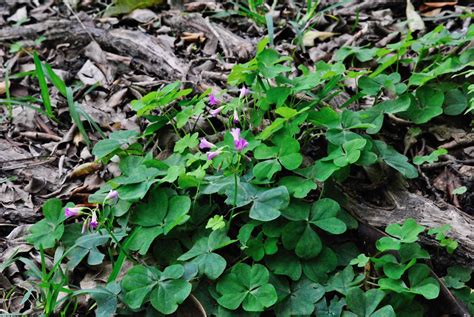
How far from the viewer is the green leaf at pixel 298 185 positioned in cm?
212

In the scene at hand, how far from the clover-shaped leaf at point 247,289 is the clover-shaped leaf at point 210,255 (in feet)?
0.17

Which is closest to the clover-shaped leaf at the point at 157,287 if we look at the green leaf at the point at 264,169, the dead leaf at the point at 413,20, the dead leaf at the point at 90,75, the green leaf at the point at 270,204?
the green leaf at the point at 270,204

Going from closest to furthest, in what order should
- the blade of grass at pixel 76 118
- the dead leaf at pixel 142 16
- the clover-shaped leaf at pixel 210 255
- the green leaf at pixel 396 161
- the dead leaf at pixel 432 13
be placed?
1. the clover-shaped leaf at pixel 210 255
2. the green leaf at pixel 396 161
3. the blade of grass at pixel 76 118
4. the dead leaf at pixel 432 13
5. the dead leaf at pixel 142 16

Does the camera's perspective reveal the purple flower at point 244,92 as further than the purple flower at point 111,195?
Yes

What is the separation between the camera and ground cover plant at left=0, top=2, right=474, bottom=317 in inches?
80.0

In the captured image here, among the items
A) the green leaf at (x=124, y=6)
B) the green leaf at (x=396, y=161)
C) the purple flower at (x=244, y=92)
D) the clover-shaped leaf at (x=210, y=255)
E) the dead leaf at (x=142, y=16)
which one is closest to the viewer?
the clover-shaped leaf at (x=210, y=255)

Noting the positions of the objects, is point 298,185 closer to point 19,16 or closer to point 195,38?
point 195,38

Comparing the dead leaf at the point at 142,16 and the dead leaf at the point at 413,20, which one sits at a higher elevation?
the dead leaf at the point at 413,20

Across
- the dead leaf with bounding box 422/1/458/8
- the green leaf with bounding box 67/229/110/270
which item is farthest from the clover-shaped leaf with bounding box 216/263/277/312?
the dead leaf with bounding box 422/1/458/8

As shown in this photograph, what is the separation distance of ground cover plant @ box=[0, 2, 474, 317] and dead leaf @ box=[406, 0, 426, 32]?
734mm

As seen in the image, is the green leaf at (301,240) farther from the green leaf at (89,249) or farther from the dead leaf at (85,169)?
the dead leaf at (85,169)

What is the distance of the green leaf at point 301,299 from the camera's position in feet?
6.59

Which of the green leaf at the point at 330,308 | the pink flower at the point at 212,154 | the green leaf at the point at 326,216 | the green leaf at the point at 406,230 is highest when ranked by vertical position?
the pink flower at the point at 212,154

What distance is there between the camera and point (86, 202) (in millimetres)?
2570
